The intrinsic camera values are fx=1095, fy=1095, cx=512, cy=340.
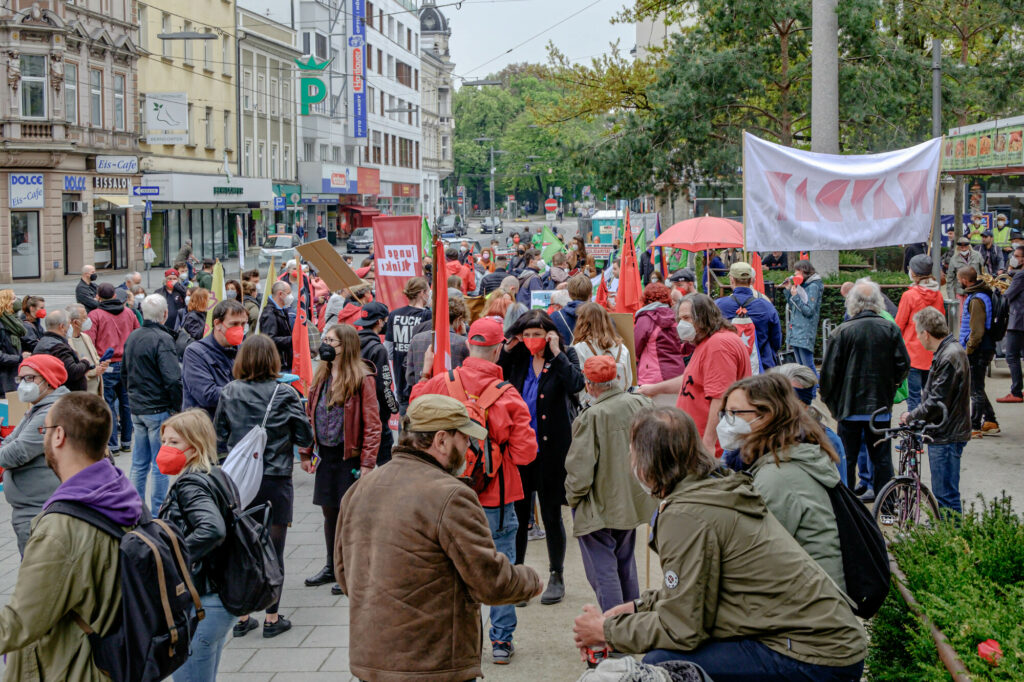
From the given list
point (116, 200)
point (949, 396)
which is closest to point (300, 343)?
point (949, 396)

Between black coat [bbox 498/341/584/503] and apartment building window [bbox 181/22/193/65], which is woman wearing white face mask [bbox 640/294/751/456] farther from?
apartment building window [bbox 181/22/193/65]

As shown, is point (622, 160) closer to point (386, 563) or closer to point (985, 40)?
point (985, 40)

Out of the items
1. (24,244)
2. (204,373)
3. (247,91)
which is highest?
(247,91)

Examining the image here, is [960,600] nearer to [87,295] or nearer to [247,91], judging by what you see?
[87,295]

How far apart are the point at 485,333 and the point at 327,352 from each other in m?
1.42

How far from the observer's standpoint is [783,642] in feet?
11.9

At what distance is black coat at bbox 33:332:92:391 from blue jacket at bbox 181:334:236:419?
1.77m

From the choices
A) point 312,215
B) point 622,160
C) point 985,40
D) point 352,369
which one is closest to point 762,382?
point 352,369

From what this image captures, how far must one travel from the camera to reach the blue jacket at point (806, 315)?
525 inches

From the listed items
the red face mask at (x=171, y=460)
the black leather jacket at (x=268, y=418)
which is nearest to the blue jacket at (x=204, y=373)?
the black leather jacket at (x=268, y=418)

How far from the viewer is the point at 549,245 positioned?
75.4 feet

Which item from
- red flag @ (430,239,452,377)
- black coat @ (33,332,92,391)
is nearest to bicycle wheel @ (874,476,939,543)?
red flag @ (430,239,452,377)

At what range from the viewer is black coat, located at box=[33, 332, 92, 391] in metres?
9.43

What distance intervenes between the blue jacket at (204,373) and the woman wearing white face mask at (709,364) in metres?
3.41
